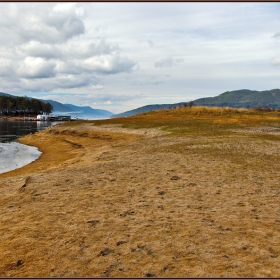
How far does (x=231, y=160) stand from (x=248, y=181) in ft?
15.2

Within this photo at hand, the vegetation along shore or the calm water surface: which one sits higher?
the calm water surface

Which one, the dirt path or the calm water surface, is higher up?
the calm water surface

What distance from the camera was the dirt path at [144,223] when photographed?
5941mm

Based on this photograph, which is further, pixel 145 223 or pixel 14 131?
pixel 14 131

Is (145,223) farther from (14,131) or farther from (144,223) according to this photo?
(14,131)

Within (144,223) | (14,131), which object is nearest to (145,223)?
(144,223)

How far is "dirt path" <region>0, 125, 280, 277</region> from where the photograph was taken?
5.94m

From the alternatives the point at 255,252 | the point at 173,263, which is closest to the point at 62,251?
the point at 173,263

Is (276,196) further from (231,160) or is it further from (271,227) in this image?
(231,160)

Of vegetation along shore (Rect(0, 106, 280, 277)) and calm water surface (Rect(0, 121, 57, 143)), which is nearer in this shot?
vegetation along shore (Rect(0, 106, 280, 277))

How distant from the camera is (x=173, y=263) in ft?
19.5

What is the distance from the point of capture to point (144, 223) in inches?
319

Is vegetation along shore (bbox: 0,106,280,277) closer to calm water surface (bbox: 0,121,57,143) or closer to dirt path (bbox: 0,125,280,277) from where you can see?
dirt path (bbox: 0,125,280,277)

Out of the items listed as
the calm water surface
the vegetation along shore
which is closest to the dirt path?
the vegetation along shore
